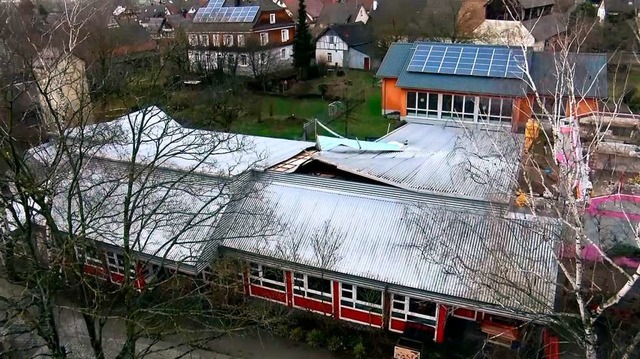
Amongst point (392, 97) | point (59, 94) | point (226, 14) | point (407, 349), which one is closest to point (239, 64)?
point (226, 14)

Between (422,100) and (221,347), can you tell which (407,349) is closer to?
(221,347)

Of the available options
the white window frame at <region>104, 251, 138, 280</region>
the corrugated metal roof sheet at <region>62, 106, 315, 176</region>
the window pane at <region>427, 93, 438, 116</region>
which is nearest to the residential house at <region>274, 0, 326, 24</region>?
the window pane at <region>427, 93, 438, 116</region>

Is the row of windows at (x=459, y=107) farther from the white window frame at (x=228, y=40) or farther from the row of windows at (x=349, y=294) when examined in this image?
the white window frame at (x=228, y=40)

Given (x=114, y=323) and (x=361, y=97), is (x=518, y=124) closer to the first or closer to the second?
(x=361, y=97)

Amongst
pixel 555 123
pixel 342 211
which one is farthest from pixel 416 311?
pixel 555 123

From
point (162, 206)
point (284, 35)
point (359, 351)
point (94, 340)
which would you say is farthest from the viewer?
point (284, 35)

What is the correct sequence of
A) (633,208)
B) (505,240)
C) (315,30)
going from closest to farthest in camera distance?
(505,240) < (633,208) < (315,30)
